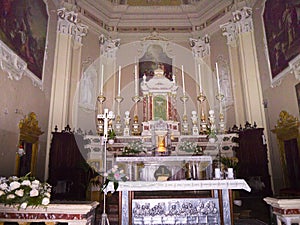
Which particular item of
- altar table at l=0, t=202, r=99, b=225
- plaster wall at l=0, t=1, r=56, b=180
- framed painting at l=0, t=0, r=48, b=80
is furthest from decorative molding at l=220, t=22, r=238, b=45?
altar table at l=0, t=202, r=99, b=225

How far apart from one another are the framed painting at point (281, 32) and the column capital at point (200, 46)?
2979 mm

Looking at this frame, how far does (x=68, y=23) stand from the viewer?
9.91 metres

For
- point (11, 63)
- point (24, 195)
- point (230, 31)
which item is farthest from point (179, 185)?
point (230, 31)

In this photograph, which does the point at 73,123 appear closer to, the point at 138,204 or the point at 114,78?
the point at 114,78

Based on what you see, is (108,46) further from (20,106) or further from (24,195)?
(24,195)

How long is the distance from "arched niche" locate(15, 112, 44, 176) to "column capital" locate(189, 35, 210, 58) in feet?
24.0

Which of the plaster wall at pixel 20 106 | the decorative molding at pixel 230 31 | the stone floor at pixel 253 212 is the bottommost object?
the stone floor at pixel 253 212

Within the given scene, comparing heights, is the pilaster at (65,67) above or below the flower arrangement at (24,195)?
above

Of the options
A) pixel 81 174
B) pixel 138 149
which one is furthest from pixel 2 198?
pixel 81 174

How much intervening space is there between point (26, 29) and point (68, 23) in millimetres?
2661

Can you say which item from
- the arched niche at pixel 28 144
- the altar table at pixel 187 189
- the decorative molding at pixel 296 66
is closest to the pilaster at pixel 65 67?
the arched niche at pixel 28 144

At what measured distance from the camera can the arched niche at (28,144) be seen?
6.72 m

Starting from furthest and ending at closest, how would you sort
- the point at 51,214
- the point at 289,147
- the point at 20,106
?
1. the point at 289,147
2. the point at 20,106
3. the point at 51,214

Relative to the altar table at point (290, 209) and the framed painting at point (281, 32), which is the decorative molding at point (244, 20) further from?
the altar table at point (290, 209)
